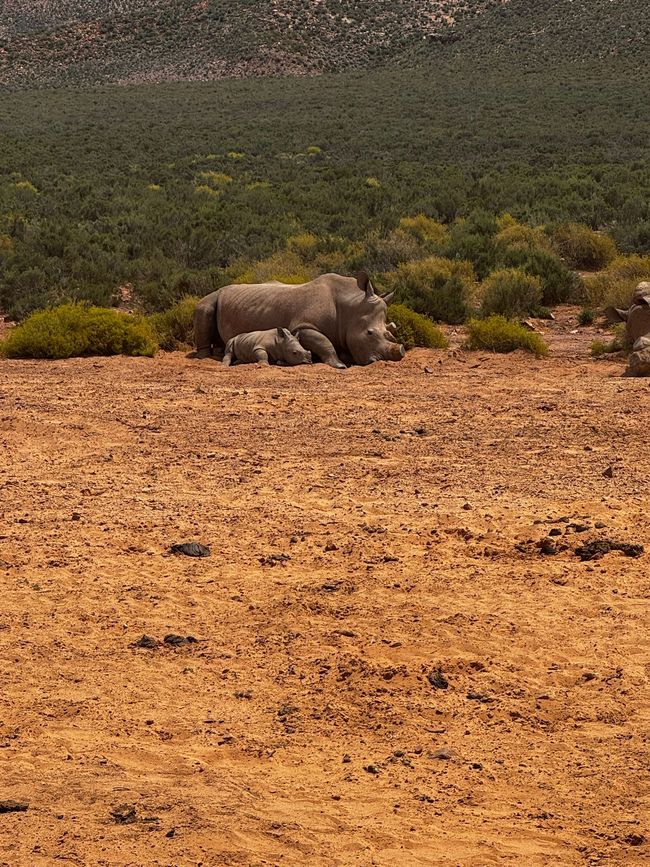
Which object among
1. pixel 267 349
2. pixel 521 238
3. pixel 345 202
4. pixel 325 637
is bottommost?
pixel 345 202

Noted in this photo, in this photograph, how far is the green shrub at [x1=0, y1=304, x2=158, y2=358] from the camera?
47.3 ft

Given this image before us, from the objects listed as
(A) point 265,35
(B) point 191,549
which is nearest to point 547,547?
(B) point 191,549

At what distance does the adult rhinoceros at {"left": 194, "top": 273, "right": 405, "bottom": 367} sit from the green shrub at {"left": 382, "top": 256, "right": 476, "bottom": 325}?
2478mm

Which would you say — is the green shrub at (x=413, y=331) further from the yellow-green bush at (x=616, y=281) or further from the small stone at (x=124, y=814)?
the small stone at (x=124, y=814)

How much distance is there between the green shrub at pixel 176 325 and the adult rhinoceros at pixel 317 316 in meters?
0.71

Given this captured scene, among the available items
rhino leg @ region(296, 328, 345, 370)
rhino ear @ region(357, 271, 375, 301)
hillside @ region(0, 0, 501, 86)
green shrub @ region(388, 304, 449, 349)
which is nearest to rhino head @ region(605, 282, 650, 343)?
green shrub @ region(388, 304, 449, 349)

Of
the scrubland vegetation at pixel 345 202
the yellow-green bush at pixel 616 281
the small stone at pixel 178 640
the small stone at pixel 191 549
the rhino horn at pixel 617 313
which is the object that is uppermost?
the small stone at pixel 178 640

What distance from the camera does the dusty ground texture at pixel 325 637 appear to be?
443cm

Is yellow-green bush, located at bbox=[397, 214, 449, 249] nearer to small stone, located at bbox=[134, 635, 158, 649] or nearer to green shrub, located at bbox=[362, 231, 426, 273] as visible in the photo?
green shrub, located at bbox=[362, 231, 426, 273]

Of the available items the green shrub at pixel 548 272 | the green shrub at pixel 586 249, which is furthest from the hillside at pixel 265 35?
the green shrub at pixel 548 272

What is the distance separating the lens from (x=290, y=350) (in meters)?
13.5

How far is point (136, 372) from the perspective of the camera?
526 inches

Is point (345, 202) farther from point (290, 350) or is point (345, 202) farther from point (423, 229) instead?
point (290, 350)

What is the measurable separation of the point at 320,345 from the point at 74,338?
3.27 metres
